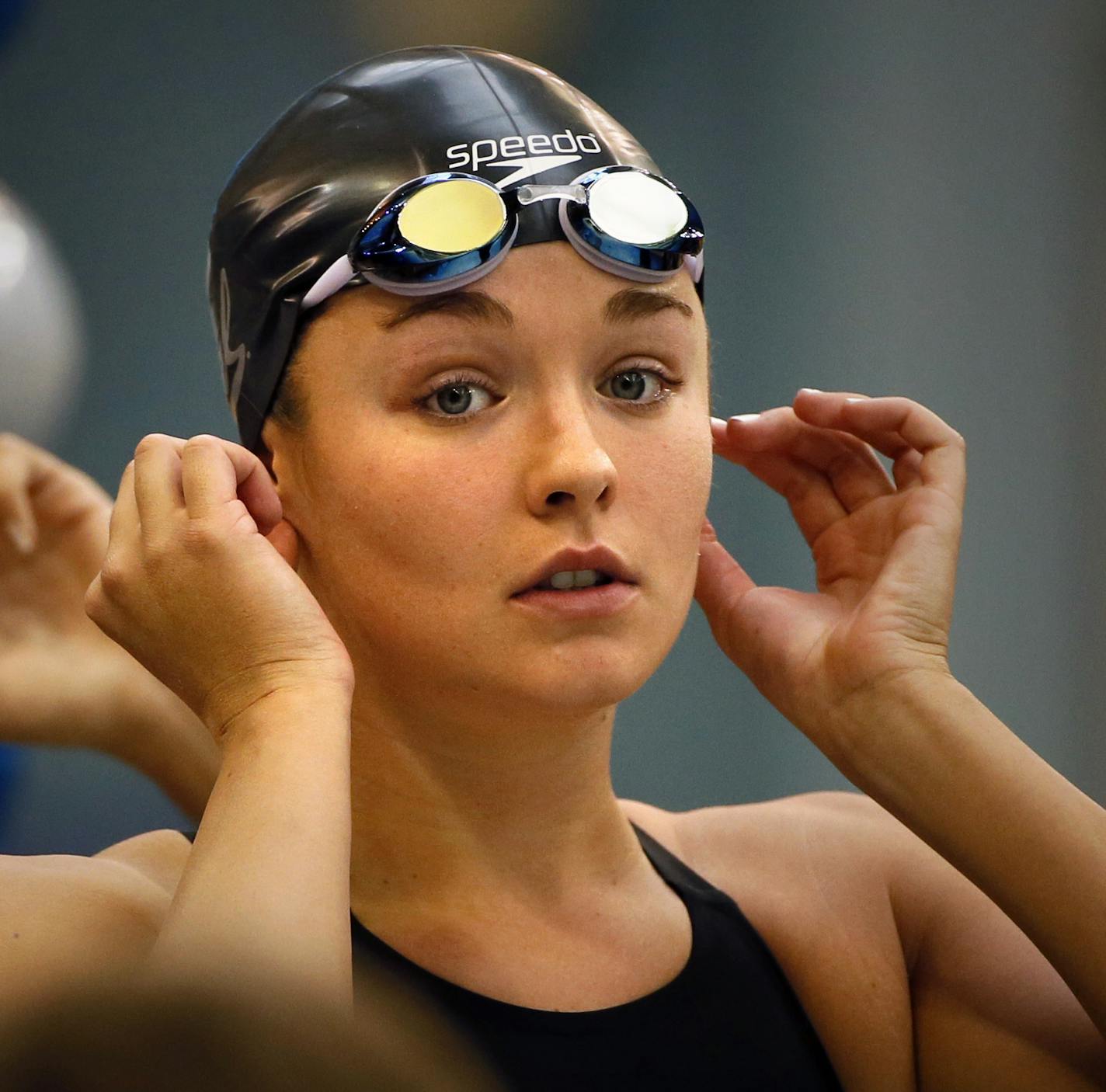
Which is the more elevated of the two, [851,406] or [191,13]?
[191,13]

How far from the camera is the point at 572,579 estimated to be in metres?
1.60

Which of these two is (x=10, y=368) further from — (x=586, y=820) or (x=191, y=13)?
→ (x=191, y=13)

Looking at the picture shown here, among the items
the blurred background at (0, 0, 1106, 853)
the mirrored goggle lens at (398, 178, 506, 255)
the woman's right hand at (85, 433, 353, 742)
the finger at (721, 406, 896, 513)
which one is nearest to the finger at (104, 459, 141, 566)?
the woman's right hand at (85, 433, 353, 742)

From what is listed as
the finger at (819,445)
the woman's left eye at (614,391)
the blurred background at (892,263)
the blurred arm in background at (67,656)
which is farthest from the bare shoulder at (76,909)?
the blurred background at (892,263)

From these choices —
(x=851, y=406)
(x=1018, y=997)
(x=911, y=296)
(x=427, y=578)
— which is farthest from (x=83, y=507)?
(x=911, y=296)

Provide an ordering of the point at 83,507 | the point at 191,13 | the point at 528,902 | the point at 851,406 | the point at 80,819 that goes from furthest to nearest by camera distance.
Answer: the point at 191,13, the point at 80,819, the point at 83,507, the point at 851,406, the point at 528,902

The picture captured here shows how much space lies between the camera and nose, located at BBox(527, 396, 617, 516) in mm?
1536

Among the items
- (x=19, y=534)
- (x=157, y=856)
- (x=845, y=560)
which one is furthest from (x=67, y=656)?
(x=845, y=560)

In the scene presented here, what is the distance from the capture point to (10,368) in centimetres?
Result: 208

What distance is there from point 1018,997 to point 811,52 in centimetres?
303

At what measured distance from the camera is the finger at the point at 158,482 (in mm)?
1475

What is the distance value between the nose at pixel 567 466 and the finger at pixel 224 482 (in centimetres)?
29

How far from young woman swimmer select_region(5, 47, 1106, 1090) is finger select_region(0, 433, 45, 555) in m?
0.42

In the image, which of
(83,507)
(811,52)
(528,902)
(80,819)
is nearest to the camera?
(528,902)
